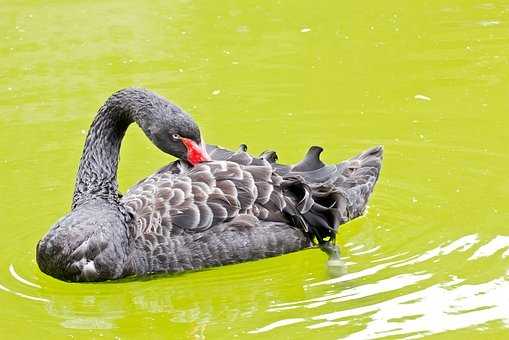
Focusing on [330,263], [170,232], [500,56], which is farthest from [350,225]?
[500,56]

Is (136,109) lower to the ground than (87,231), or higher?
higher

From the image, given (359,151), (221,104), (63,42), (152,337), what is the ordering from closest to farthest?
(152,337)
(359,151)
(221,104)
(63,42)

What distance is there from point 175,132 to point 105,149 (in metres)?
0.51

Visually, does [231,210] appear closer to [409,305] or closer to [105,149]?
[105,149]

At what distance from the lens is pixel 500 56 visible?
351 inches

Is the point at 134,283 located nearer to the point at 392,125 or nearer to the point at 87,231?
the point at 87,231

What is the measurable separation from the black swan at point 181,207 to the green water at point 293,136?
0.32 ft

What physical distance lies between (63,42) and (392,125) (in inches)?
124

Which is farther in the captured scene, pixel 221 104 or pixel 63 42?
pixel 63 42

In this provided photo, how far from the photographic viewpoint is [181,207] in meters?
6.01

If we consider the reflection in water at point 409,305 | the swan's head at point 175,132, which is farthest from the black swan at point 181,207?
the reflection in water at point 409,305

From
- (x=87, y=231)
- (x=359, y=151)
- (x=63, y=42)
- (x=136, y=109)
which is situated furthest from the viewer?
(x=63, y=42)

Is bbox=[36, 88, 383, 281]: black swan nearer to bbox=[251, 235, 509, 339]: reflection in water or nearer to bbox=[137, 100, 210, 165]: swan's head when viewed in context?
bbox=[137, 100, 210, 165]: swan's head

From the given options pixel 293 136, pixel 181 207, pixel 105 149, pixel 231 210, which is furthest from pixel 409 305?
pixel 293 136
